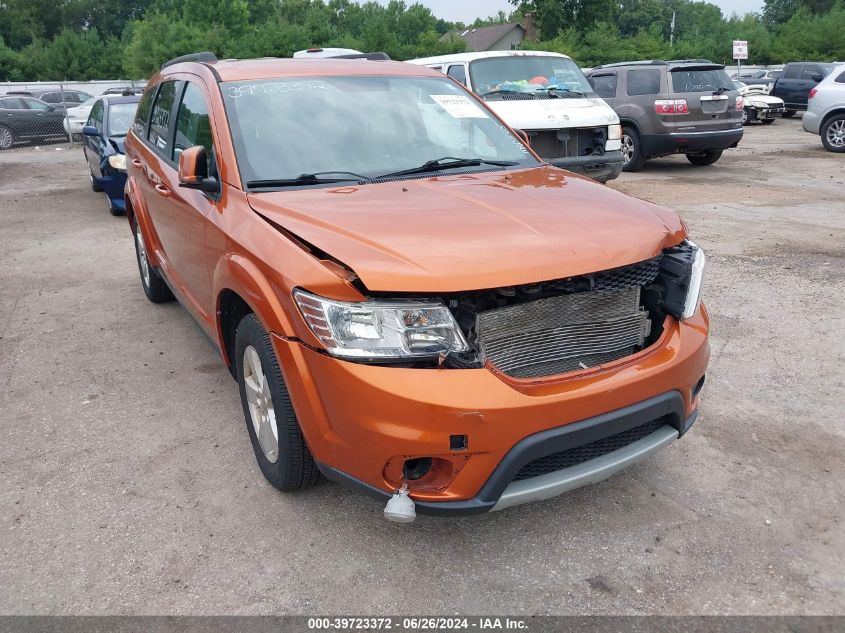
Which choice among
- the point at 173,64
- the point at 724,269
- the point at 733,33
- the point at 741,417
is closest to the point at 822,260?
the point at 724,269

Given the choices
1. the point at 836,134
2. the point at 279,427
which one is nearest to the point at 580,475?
the point at 279,427

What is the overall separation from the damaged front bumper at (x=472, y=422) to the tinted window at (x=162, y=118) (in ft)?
8.16

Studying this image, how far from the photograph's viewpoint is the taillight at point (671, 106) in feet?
40.5

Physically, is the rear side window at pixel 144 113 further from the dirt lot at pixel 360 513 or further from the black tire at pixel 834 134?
the black tire at pixel 834 134

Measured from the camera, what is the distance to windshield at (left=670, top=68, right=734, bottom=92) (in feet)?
41.1

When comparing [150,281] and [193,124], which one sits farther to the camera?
[150,281]

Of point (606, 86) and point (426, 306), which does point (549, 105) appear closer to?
point (606, 86)

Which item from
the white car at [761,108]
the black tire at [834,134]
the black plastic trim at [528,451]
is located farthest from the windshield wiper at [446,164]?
the white car at [761,108]

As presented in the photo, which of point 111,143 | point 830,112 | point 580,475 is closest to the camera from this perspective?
point 580,475

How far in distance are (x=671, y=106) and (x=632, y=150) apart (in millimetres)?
1078

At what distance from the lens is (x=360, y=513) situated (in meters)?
3.14

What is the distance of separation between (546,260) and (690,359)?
0.79m

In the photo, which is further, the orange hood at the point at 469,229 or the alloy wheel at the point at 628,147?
the alloy wheel at the point at 628,147

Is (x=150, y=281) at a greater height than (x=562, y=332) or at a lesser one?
lesser
